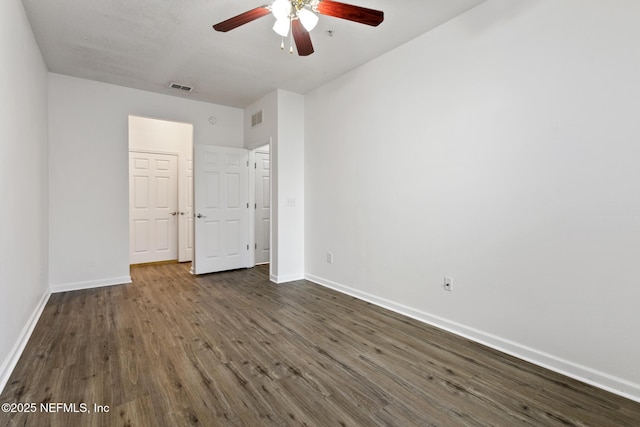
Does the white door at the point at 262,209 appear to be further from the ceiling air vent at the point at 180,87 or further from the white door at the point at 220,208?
the ceiling air vent at the point at 180,87

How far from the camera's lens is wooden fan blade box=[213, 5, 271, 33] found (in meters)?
2.08

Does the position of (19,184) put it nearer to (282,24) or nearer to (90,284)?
(90,284)

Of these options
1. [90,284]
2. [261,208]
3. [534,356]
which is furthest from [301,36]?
[90,284]

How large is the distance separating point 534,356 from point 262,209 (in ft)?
14.9

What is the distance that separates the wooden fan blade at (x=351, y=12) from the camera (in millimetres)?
2006

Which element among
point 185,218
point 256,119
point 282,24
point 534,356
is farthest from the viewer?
point 185,218

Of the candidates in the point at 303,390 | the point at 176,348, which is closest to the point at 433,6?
the point at 303,390

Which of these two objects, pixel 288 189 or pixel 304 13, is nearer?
pixel 304 13

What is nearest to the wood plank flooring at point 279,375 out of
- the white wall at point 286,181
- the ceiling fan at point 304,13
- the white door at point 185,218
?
the white wall at point 286,181

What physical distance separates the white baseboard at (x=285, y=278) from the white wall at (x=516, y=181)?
4.27 feet

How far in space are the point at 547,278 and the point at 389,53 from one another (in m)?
2.59

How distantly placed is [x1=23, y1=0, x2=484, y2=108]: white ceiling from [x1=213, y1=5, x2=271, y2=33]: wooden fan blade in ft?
1.56

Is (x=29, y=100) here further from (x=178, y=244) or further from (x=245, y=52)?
(x=178, y=244)

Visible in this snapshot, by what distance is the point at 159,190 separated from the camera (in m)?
5.86
